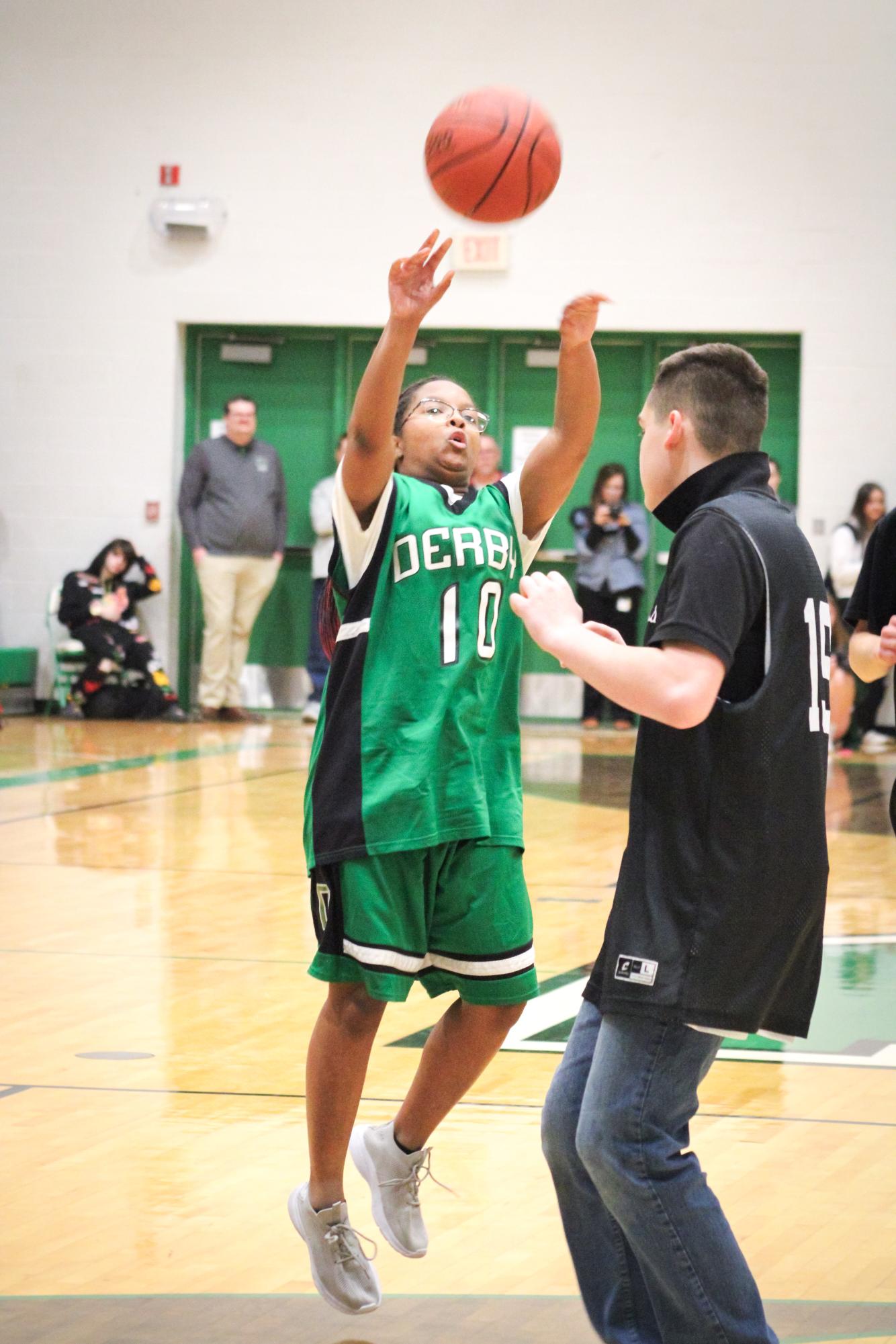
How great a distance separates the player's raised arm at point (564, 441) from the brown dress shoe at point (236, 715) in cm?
1007

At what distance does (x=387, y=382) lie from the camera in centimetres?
282

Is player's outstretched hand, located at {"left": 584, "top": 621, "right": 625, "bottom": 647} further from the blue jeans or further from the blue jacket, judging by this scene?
the blue jacket

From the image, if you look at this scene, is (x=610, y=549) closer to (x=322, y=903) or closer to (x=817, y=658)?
(x=322, y=903)

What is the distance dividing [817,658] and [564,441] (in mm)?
1004

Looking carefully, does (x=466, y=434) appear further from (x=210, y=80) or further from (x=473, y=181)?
(x=210, y=80)

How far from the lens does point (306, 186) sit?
13.3 metres

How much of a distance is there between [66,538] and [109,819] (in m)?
6.14

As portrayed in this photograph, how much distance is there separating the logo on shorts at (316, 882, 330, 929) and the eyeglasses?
0.88 meters

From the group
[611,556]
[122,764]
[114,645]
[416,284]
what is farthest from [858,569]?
[416,284]

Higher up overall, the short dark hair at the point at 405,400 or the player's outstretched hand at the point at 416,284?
the player's outstretched hand at the point at 416,284

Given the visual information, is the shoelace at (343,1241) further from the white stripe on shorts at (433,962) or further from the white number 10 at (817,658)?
the white number 10 at (817,658)

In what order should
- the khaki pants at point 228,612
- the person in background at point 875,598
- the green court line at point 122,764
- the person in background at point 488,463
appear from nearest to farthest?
the person in background at point 875,598 → the green court line at point 122,764 → the person in background at point 488,463 → the khaki pants at point 228,612

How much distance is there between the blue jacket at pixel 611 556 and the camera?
42.0ft

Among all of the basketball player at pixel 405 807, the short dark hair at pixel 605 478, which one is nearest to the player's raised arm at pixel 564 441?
the basketball player at pixel 405 807
